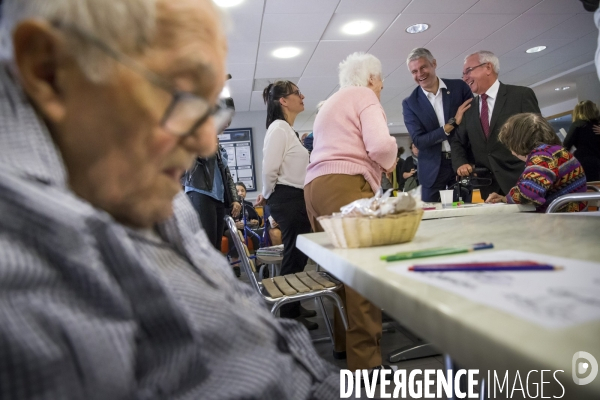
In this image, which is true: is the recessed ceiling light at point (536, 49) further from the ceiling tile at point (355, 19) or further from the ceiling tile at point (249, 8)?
the ceiling tile at point (249, 8)

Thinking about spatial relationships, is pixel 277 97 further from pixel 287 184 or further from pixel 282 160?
pixel 287 184

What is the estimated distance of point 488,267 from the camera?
0.57 metres

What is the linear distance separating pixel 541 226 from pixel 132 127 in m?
0.95

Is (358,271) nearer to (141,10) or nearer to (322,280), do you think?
(141,10)

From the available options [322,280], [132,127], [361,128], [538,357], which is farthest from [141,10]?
[322,280]

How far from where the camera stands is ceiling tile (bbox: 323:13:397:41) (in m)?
4.14

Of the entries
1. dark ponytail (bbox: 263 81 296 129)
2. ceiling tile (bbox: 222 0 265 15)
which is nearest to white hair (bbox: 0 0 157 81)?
dark ponytail (bbox: 263 81 296 129)

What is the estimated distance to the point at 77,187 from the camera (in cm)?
46

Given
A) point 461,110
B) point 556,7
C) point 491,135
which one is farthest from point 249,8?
point 556,7

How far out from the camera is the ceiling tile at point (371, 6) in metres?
3.84

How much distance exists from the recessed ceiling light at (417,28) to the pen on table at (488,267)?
4454 mm

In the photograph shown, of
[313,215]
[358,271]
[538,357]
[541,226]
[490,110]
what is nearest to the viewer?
[538,357]

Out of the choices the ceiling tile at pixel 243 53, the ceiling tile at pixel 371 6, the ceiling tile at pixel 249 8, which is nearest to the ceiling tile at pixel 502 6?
the ceiling tile at pixel 371 6

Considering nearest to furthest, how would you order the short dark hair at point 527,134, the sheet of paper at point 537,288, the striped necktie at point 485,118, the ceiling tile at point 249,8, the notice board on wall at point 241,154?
the sheet of paper at point 537,288, the short dark hair at point 527,134, the striped necktie at point 485,118, the ceiling tile at point 249,8, the notice board on wall at point 241,154
